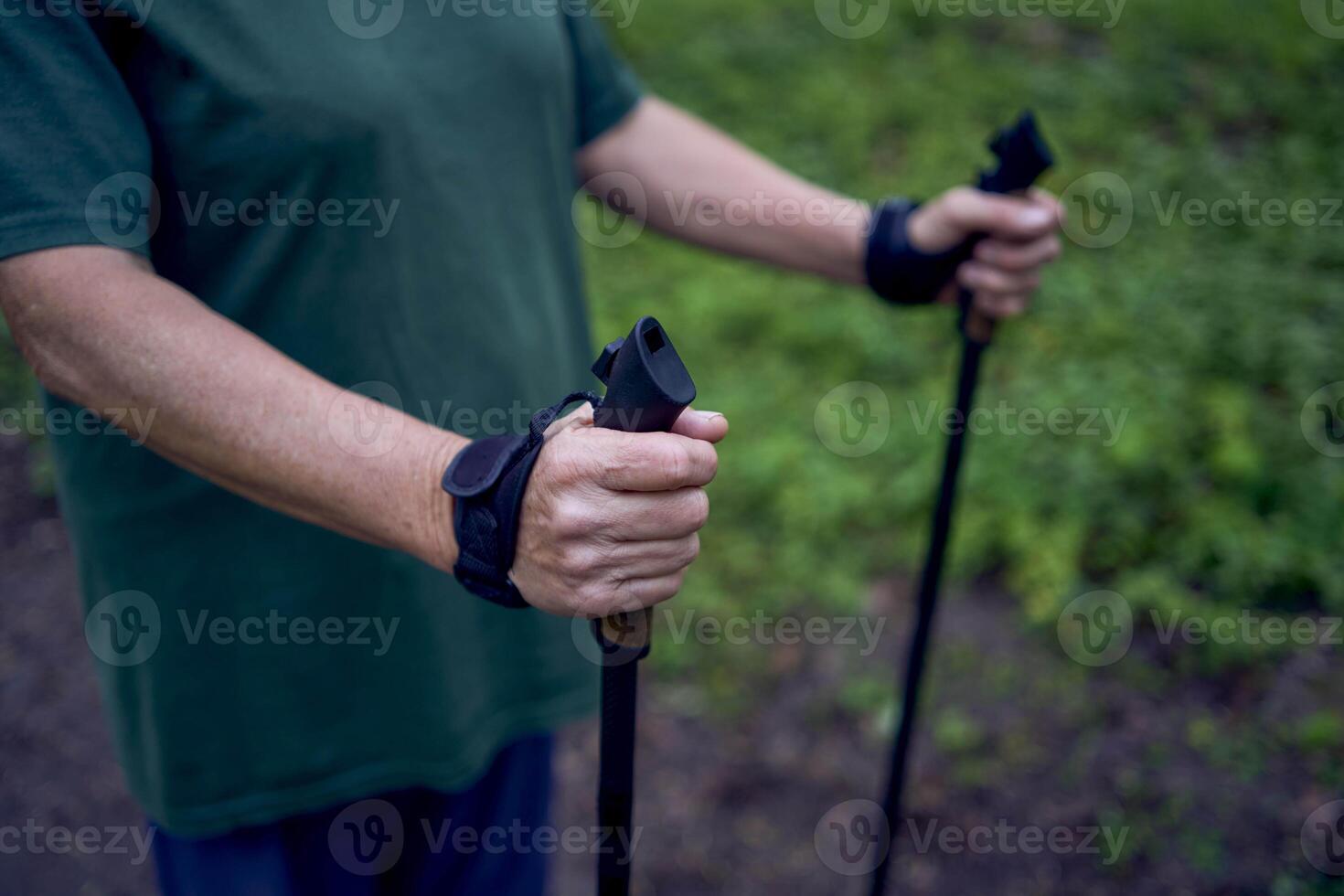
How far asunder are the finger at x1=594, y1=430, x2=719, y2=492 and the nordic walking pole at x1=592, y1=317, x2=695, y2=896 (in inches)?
1.3

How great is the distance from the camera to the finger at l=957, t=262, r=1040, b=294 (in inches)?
77.9

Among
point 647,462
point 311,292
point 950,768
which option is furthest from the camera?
point 950,768

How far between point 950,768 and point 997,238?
6.69 ft

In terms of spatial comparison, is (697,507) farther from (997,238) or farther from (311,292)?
(997,238)

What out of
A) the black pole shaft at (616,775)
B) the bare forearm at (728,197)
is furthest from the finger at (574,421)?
the bare forearm at (728,197)

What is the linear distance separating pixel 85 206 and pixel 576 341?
101 centimetres

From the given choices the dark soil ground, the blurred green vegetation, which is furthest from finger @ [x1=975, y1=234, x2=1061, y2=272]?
the blurred green vegetation

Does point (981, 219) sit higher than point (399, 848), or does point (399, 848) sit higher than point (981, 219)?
point (981, 219)

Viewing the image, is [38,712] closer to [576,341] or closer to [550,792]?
[550,792]

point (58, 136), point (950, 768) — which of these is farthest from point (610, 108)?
point (950, 768)

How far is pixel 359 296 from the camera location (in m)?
1.67

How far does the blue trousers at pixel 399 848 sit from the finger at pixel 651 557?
1.09 metres

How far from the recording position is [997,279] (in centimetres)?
198

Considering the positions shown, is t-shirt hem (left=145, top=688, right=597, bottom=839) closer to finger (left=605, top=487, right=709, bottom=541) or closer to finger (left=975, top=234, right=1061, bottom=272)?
finger (left=605, top=487, right=709, bottom=541)
